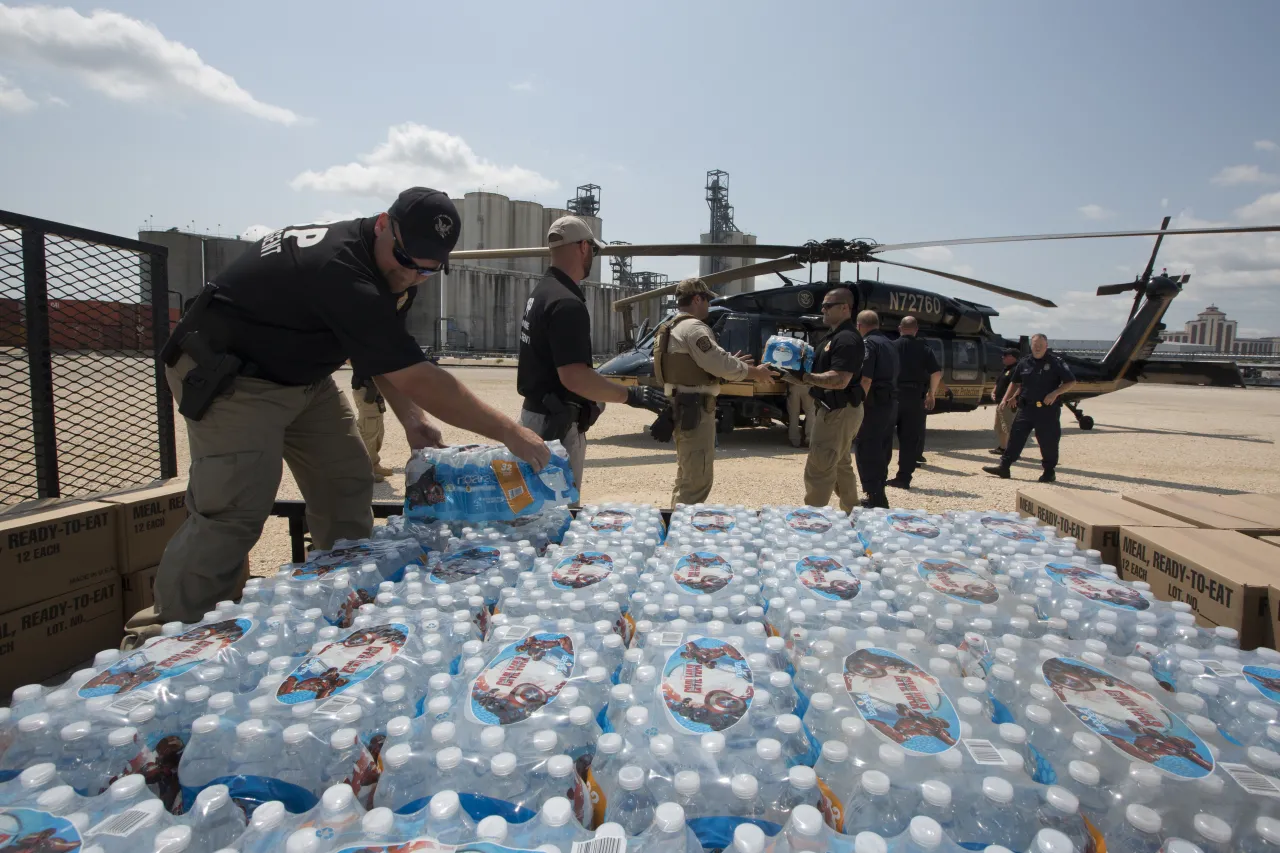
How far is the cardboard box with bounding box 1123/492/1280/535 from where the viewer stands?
263cm

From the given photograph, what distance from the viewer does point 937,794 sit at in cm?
107

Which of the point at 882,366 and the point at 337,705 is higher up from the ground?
the point at 882,366

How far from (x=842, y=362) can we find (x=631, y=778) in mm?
4176

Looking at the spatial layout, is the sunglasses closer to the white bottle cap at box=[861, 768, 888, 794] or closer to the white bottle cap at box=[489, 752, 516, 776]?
the white bottle cap at box=[489, 752, 516, 776]

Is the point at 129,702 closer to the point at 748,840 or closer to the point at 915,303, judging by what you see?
the point at 748,840

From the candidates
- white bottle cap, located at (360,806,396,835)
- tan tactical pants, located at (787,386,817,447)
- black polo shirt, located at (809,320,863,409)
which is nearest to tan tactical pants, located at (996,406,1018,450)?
tan tactical pants, located at (787,386,817,447)

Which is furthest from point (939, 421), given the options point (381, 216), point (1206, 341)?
point (1206, 341)

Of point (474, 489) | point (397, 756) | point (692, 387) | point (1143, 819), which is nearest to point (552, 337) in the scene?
point (474, 489)

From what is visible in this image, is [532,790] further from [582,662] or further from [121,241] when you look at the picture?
[121,241]

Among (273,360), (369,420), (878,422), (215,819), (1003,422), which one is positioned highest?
(273,360)

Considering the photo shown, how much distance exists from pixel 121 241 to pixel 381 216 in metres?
1.83

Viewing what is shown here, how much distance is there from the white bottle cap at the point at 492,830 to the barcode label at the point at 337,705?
45 centimetres

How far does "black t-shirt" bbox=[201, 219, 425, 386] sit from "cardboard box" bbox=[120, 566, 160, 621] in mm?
1141

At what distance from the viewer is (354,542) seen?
2.39 meters
